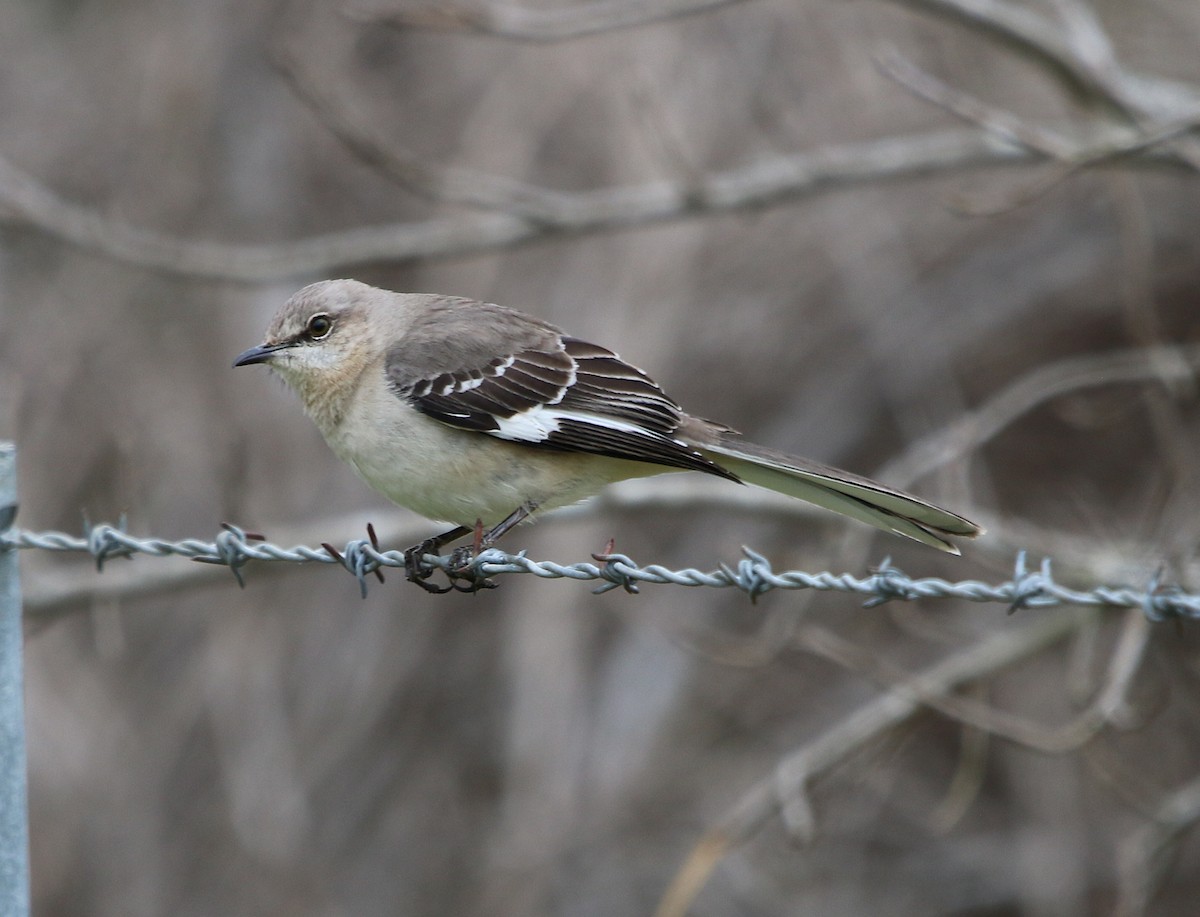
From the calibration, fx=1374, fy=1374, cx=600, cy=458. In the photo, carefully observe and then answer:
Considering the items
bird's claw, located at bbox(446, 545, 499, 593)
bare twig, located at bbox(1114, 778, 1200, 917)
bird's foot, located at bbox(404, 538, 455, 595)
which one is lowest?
bird's claw, located at bbox(446, 545, 499, 593)

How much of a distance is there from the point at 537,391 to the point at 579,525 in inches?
129

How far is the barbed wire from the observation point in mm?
2865

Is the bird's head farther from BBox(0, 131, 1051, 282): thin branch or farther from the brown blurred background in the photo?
the brown blurred background

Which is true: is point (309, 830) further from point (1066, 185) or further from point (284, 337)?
point (1066, 185)

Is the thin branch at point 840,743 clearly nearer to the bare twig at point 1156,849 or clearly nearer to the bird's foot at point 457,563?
the bare twig at point 1156,849

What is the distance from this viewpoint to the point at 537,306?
7.88 m

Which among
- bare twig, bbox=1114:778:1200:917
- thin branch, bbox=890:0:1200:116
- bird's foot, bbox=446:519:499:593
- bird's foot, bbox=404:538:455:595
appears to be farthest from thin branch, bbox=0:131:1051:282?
bare twig, bbox=1114:778:1200:917

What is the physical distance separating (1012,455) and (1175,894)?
276 centimetres

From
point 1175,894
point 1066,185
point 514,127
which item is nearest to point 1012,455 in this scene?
point 1066,185

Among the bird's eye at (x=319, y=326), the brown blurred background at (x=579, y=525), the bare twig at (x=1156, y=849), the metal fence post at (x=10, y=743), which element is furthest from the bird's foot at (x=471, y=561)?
the brown blurred background at (x=579, y=525)

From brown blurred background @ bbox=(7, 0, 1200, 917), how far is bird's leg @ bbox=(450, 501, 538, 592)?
10.9ft

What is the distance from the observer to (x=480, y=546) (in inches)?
149

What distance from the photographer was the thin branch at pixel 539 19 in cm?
553

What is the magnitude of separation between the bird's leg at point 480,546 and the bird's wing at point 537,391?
0.79 feet
